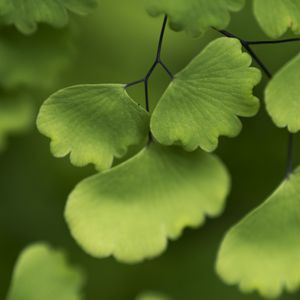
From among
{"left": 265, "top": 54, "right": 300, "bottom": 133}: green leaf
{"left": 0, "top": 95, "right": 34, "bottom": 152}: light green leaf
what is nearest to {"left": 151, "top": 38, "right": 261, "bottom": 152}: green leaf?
{"left": 265, "top": 54, "right": 300, "bottom": 133}: green leaf

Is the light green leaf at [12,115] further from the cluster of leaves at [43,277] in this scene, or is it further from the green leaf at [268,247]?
the green leaf at [268,247]

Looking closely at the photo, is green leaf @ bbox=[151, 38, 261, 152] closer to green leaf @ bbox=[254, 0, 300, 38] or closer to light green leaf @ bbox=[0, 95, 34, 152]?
green leaf @ bbox=[254, 0, 300, 38]

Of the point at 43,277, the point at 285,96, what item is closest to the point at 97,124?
the point at 285,96

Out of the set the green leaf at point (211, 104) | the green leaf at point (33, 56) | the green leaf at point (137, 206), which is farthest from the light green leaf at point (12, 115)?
the green leaf at point (211, 104)

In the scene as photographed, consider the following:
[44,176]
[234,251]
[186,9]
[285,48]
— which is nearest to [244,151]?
[285,48]

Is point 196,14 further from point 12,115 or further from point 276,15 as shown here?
point 12,115
